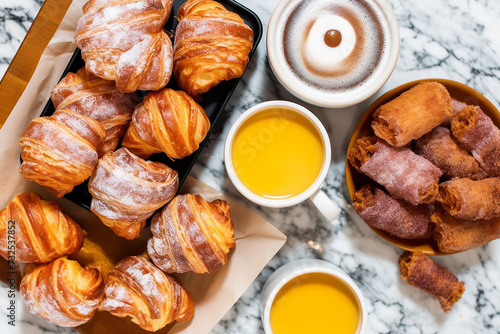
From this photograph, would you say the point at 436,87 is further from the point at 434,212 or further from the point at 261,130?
the point at 261,130

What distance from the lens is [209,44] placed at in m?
1.16

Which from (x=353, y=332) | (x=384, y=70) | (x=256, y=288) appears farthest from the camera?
(x=256, y=288)

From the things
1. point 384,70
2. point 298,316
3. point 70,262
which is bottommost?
point 70,262

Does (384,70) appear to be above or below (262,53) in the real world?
above

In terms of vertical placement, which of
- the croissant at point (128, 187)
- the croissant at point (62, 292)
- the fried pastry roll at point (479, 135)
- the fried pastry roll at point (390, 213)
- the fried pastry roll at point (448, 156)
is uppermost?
the fried pastry roll at point (479, 135)

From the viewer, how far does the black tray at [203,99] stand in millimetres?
1274

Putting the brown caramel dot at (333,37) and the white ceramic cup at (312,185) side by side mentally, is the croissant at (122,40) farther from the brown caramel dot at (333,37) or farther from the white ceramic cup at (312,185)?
the brown caramel dot at (333,37)

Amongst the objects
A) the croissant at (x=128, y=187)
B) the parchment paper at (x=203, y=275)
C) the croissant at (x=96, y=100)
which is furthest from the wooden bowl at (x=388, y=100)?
the croissant at (x=96, y=100)

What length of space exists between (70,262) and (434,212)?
1.01 meters

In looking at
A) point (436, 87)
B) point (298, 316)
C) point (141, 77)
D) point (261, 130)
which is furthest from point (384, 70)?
point (298, 316)

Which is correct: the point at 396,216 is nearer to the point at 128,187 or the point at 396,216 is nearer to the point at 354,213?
the point at 354,213

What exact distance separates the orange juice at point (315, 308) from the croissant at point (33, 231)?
61cm

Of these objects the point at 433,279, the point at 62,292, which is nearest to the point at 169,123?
the point at 62,292

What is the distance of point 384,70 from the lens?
4.02ft
